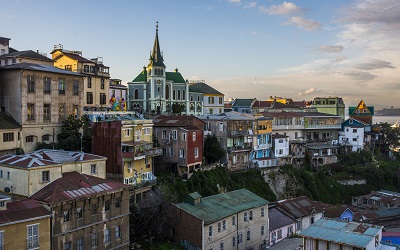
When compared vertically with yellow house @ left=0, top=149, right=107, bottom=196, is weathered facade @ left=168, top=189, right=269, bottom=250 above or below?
below

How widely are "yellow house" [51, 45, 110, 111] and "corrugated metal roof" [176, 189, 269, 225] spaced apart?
21.5 metres

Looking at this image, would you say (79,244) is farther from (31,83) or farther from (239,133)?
(239,133)

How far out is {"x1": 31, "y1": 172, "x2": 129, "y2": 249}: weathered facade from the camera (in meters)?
27.3

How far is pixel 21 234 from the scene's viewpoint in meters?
24.9

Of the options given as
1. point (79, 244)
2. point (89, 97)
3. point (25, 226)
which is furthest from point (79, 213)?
point (89, 97)

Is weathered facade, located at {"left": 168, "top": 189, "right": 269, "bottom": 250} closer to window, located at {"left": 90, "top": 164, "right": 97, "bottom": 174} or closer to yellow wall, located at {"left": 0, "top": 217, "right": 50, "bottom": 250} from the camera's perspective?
window, located at {"left": 90, "top": 164, "right": 97, "bottom": 174}

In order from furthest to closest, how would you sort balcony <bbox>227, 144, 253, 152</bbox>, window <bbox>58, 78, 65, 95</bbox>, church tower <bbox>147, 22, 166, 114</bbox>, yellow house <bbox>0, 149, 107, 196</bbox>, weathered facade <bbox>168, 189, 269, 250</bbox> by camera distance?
church tower <bbox>147, 22, 166, 114</bbox>
balcony <bbox>227, 144, 253, 152</bbox>
window <bbox>58, 78, 65, 95</bbox>
weathered facade <bbox>168, 189, 269, 250</bbox>
yellow house <bbox>0, 149, 107, 196</bbox>

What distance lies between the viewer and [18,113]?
39.3m

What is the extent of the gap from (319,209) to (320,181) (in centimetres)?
1439

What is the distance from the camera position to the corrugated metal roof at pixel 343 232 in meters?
26.1

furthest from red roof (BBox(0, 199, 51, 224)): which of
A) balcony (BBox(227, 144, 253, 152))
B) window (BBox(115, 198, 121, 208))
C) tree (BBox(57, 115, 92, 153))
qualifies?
balcony (BBox(227, 144, 253, 152))

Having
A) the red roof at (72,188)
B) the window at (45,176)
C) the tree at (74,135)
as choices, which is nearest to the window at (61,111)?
the tree at (74,135)

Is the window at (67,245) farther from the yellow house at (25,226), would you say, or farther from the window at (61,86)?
the window at (61,86)

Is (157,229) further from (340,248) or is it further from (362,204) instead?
(362,204)
